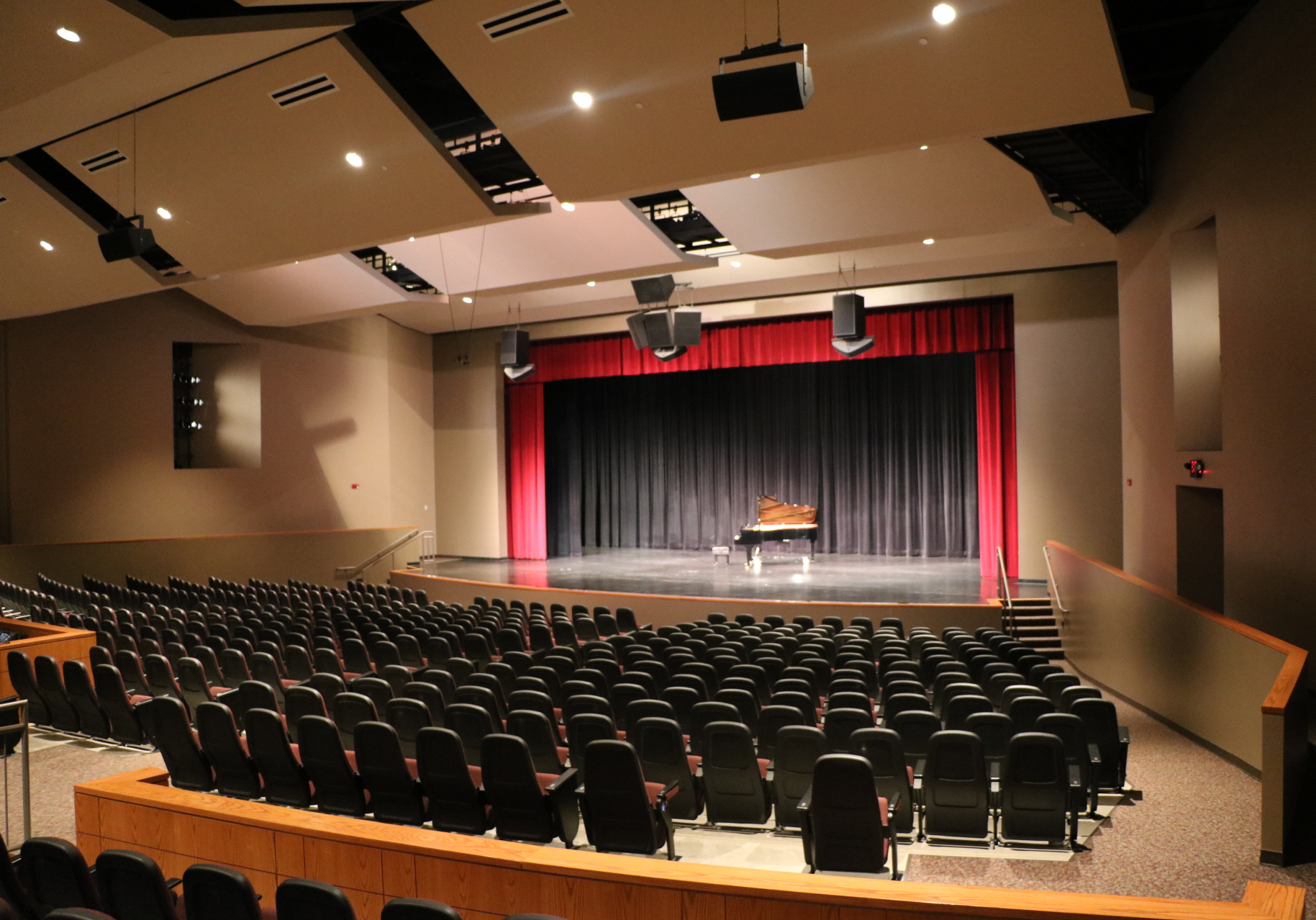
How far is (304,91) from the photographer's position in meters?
8.80

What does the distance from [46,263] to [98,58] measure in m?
6.57

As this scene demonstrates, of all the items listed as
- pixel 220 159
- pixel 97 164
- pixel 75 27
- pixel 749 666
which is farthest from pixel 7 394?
pixel 749 666

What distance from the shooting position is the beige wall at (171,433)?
15883mm

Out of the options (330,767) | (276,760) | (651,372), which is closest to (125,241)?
(276,760)

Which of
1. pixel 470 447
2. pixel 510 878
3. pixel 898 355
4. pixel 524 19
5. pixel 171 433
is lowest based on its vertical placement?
pixel 510 878

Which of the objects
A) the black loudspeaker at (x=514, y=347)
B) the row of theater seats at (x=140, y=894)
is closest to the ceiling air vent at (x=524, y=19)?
the row of theater seats at (x=140, y=894)

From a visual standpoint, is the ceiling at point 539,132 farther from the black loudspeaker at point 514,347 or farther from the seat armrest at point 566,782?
the seat armrest at point 566,782

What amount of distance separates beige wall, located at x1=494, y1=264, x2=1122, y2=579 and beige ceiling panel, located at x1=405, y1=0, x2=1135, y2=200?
26.6 ft

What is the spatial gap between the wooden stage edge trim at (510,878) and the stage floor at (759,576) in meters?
10.1

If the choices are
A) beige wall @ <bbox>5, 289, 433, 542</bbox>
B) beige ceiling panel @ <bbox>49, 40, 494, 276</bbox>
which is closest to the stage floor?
beige wall @ <bbox>5, 289, 433, 542</bbox>

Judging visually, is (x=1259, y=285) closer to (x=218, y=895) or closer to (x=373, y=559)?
(x=218, y=895)

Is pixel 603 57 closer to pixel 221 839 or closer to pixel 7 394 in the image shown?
pixel 221 839

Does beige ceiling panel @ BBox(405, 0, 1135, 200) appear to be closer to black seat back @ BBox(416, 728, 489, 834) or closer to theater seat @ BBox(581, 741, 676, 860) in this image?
theater seat @ BBox(581, 741, 676, 860)

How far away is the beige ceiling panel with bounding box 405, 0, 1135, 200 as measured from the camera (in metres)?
6.84
